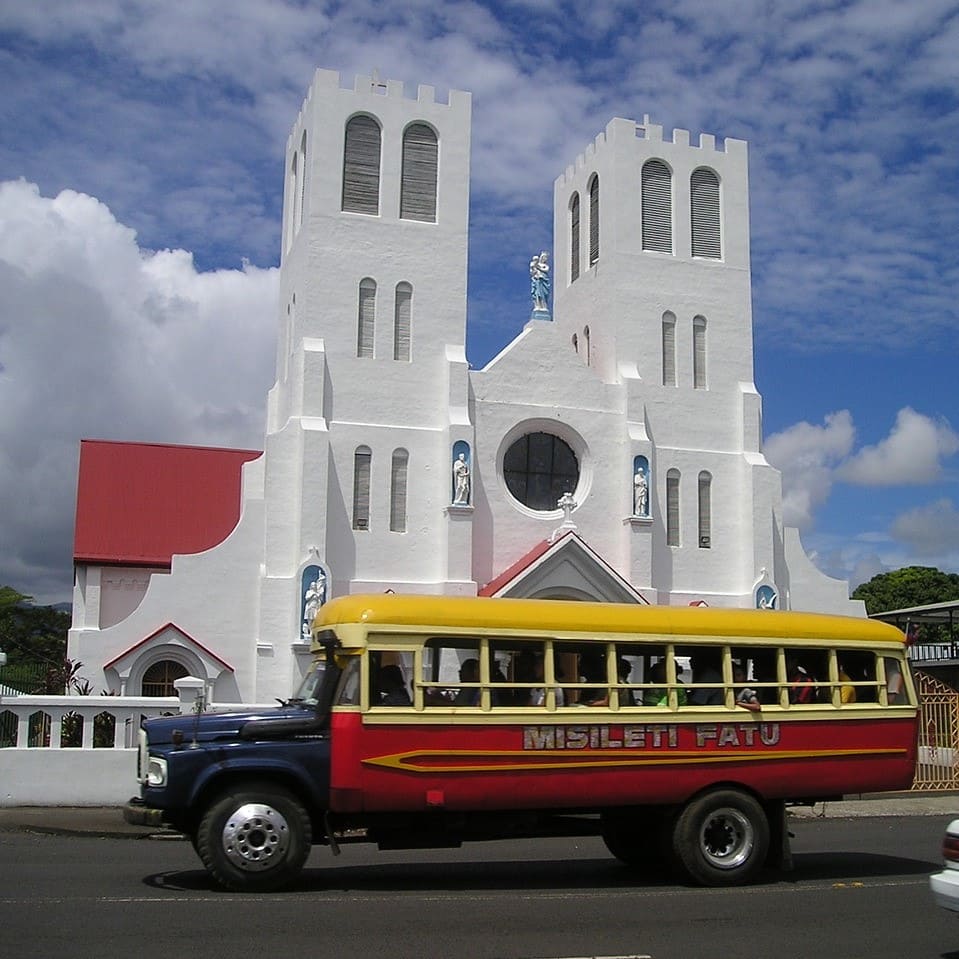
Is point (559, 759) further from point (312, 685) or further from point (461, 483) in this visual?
point (461, 483)

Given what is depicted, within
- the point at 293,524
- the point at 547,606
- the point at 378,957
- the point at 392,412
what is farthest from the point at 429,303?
the point at 378,957

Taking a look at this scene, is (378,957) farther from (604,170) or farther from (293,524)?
(604,170)

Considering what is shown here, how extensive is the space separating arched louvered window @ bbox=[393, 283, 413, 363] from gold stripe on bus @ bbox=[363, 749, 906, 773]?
61.6 ft

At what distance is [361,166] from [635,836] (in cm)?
2118

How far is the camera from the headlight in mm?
10047

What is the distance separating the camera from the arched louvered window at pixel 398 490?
91.5 feet

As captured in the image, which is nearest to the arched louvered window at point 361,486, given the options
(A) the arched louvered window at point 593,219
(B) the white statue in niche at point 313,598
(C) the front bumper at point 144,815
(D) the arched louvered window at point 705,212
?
(B) the white statue in niche at point 313,598

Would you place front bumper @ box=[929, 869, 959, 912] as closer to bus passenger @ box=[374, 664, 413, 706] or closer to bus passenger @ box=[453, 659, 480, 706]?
bus passenger @ box=[453, 659, 480, 706]

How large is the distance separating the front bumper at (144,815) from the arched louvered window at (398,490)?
17.7 m

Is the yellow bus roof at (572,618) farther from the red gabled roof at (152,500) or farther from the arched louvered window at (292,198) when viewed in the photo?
the arched louvered window at (292,198)

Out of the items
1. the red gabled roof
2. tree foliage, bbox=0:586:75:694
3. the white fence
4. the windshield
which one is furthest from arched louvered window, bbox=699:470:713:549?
tree foliage, bbox=0:586:75:694

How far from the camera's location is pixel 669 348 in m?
31.1

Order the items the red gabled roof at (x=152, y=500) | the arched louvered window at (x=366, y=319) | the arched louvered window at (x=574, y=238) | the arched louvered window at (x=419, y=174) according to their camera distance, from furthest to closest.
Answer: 1. the arched louvered window at (x=574, y=238)
2. the red gabled roof at (x=152, y=500)
3. the arched louvered window at (x=419, y=174)
4. the arched louvered window at (x=366, y=319)

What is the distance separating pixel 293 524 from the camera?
89.1ft
